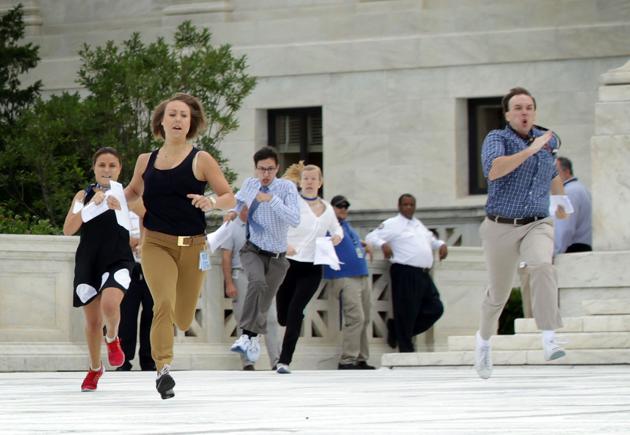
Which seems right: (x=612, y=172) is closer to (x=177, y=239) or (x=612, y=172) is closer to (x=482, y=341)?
(x=482, y=341)

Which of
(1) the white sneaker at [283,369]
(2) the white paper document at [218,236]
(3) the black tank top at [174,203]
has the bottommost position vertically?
(1) the white sneaker at [283,369]

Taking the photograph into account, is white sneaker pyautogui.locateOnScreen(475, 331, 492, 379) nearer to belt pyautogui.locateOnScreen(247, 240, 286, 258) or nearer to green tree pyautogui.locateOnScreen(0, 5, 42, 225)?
belt pyautogui.locateOnScreen(247, 240, 286, 258)

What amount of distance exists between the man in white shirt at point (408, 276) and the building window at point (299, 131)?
26.5ft

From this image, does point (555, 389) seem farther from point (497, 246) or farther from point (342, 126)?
point (342, 126)

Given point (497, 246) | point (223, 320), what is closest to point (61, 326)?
→ point (223, 320)

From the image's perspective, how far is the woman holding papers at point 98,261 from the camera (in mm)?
13484

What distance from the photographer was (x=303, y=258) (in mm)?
18172

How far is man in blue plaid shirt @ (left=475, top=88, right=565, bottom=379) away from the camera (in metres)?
13.7

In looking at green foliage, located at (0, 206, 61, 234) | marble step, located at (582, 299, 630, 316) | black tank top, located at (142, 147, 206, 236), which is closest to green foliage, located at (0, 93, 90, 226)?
green foliage, located at (0, 206, 61, 234)

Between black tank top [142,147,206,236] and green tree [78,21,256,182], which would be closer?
black tank top [142,147,206,236]

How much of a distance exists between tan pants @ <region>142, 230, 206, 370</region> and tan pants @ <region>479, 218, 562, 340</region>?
2.53 meters

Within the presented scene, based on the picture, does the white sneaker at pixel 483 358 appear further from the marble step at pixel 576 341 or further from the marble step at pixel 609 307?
the marble step at pixel 609 307

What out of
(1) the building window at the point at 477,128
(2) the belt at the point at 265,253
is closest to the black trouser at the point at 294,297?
(2) the belt at the point at 265,253

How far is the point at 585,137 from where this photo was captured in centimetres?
2759
